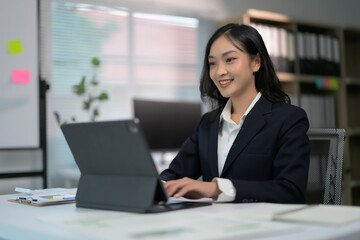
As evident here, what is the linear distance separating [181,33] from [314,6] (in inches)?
58.4

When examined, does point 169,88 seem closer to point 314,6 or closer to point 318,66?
point 318,66

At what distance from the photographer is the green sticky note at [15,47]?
276cm

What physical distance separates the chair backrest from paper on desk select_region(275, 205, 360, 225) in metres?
0.50

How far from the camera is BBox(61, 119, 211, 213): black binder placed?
104 cm

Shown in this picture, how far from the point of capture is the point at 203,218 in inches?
37.0

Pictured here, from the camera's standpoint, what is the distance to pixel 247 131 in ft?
5.02

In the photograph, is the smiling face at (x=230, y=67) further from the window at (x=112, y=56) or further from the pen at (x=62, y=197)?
the window at (x=112, y=56)

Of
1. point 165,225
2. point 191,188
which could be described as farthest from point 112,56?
point 165,225

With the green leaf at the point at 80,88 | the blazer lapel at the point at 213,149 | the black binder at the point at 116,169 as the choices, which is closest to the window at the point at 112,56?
the green leaf at the point at 80,88

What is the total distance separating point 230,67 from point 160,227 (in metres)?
0.90

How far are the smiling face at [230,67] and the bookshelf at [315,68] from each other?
1.94m

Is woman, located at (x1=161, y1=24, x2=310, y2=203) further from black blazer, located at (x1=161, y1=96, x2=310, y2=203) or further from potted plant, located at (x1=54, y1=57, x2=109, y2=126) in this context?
potted plant, located at (x1=54, y1=57, x2=109, y2=126)

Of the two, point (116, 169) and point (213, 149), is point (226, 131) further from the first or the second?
point (116, 169)

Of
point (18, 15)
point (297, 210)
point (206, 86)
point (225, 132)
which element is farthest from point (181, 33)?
point (297, 210)
